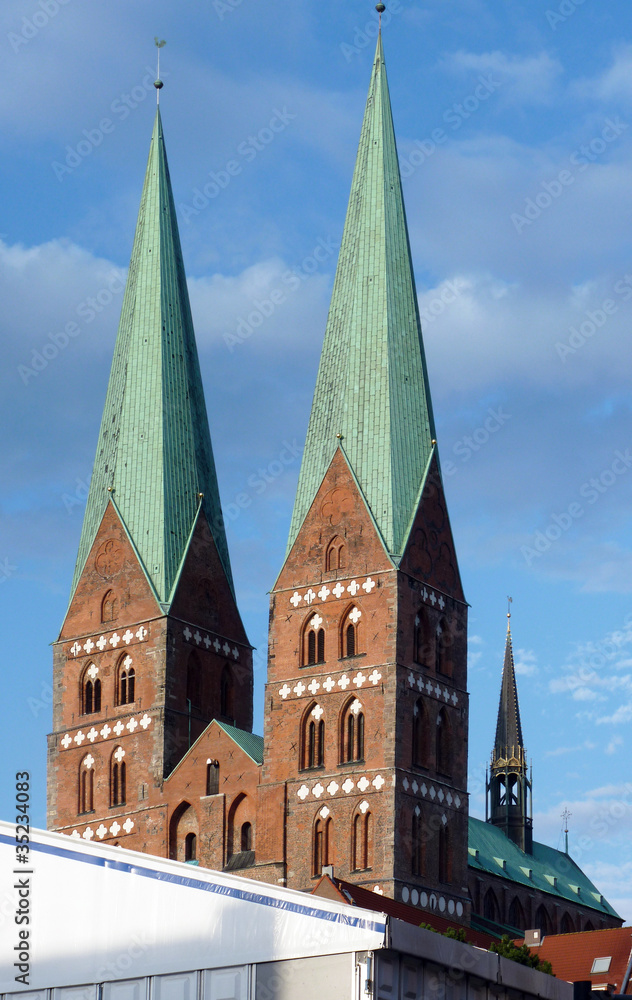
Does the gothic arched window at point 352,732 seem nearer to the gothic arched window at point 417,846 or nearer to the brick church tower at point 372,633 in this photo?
the brick church tower at point 372,633

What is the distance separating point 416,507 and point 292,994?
37.3 meters

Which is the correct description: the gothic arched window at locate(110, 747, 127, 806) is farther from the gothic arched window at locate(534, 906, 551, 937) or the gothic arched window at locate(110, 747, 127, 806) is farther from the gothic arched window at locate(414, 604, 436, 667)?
the gothic arched window at locate(534, 906, 551, 937)

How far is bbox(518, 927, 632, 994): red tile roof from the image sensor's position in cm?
7094

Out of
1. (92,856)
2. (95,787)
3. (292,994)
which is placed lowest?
(292,994)

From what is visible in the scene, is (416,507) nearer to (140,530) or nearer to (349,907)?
(140,530)

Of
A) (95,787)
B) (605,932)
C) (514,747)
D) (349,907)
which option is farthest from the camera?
(514,747)

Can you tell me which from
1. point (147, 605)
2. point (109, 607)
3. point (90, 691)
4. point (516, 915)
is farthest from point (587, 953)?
point (516, 915)

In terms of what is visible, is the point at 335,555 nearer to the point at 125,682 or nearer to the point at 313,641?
the point at 313,641

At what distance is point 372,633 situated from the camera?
76.3 m

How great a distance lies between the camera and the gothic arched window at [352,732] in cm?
7525

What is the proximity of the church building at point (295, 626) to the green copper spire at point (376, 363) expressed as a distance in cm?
8

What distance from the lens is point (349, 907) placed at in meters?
42.2

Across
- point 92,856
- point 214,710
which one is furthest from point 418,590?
point 92,856

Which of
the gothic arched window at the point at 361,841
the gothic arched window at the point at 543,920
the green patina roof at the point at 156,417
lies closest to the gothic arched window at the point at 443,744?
the gothic arched window at the point at 361,841
